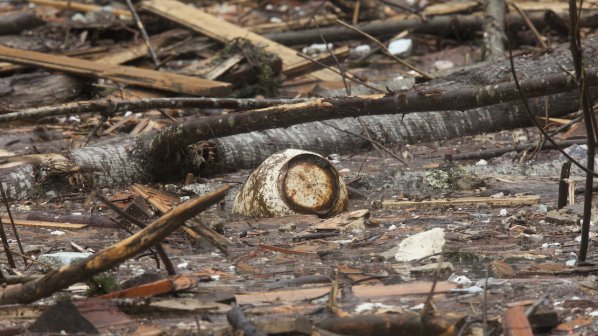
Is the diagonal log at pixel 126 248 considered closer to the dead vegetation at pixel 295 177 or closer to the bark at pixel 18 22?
the dead vegetation at pixel 295 177

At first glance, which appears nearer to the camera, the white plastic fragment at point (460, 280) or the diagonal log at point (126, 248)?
the diagonal log at point (126, 248)

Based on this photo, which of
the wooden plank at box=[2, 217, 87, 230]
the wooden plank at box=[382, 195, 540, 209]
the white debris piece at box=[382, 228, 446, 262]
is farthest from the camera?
the wooden plank at box=[382, 195, 540, 209]

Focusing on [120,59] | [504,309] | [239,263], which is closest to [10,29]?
[120,59]

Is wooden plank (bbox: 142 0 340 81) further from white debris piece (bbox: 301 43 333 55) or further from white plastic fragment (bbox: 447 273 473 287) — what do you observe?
white plastic fragment (bbox: 447 273 473 287)

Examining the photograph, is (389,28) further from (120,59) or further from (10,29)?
(10,29)

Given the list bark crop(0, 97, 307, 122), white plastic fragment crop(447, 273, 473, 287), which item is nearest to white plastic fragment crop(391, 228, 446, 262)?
white plastic fragment crop(447, 273, 473, 287)

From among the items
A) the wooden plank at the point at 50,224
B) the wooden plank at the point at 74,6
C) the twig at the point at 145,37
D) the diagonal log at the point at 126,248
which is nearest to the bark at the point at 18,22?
the wooden plank at the point at 74,6
